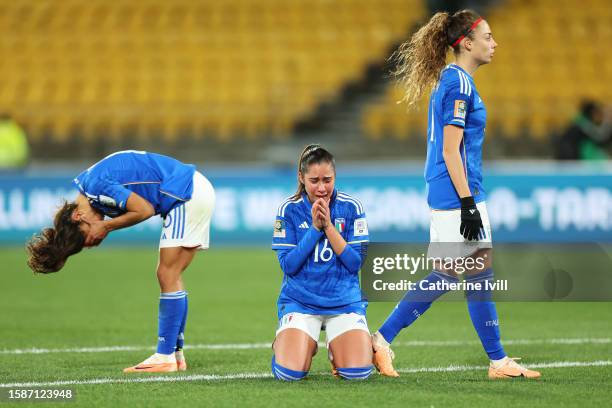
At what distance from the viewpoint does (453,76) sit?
587 centimetres

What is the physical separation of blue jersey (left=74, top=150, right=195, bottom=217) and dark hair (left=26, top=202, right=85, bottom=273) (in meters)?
0.20

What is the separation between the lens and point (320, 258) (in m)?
5.89

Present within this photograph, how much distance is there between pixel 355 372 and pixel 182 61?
637 inches

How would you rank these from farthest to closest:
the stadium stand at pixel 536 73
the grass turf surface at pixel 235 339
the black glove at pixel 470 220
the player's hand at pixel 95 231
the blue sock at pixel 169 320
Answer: the stadium stand at pixel 536 73 → the blue sock at pixel 169 320 → the player's hand at pixel 95 231 → the black glove at pixel 470 220 → the grass turf surface at pixel 235 339

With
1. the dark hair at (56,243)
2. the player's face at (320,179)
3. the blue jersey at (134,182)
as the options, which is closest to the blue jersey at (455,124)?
the player's face at (320,179)

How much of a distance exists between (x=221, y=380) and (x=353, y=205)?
1264 millimetres

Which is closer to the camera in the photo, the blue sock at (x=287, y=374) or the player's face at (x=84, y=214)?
the blue sock at (x=287, y=374)

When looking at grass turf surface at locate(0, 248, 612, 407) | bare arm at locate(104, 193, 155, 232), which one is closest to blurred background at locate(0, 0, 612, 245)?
grass turf surface at locate(0, 248, 612, 407)

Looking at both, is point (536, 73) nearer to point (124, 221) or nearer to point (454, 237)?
point (454, 237)

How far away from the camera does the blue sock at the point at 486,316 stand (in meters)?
5.83

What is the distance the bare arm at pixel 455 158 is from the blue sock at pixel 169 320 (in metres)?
1.88

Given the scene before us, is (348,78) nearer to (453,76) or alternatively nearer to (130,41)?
(130,41)

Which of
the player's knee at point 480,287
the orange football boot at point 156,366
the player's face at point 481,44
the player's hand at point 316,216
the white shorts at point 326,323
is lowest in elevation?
the orange football boot at point 156,366

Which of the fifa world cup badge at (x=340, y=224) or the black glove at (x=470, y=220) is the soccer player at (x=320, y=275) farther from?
the black glove at (x=470, y=220)
